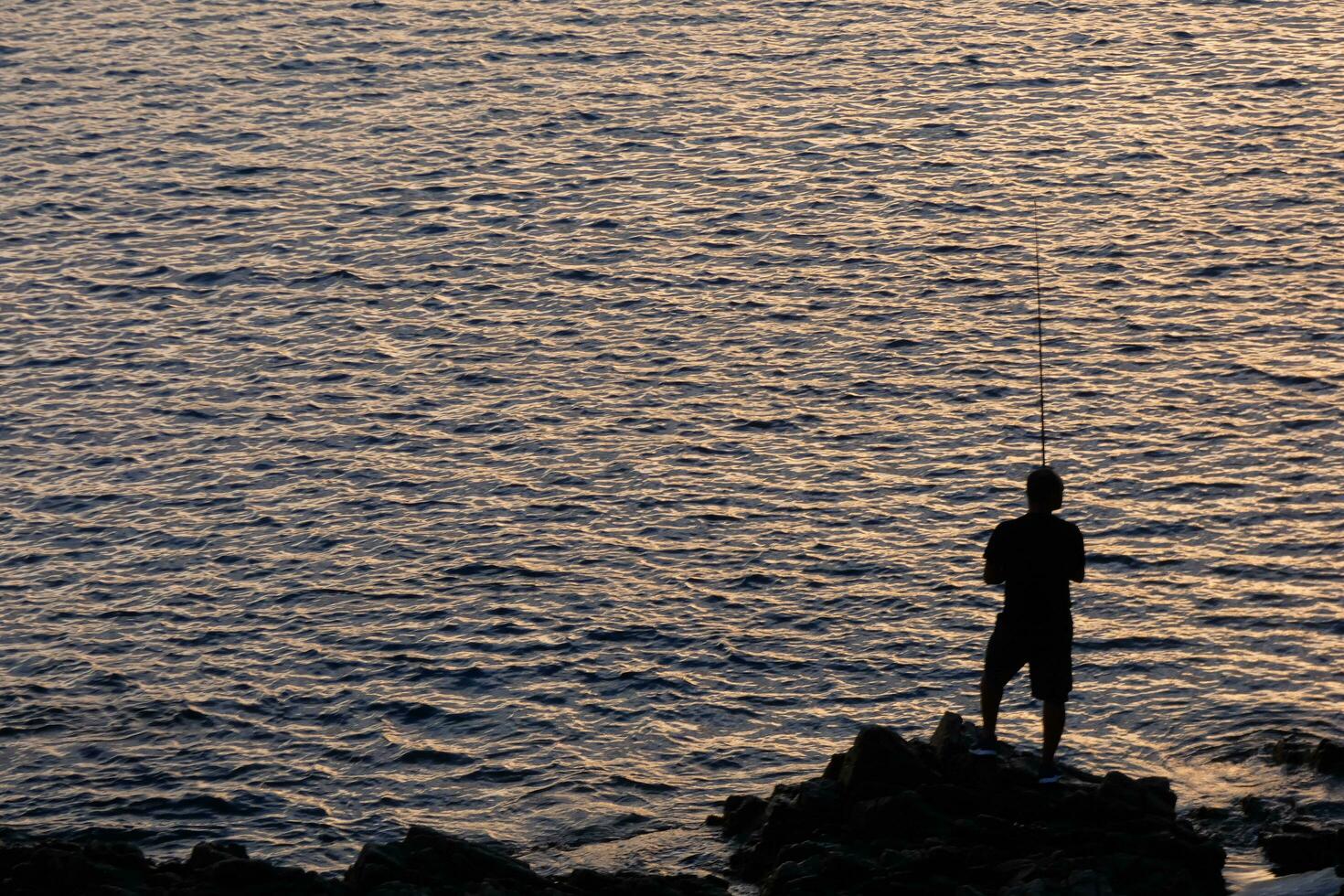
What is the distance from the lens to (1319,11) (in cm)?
3844

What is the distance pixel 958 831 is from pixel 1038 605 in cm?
175

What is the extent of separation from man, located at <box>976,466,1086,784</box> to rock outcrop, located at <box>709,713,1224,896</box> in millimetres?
369

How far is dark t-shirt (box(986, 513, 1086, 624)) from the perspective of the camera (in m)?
14.1

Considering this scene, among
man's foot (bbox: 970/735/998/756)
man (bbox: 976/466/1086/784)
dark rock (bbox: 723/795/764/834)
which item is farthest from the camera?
dark rock (bbox: 723/795/764/834)

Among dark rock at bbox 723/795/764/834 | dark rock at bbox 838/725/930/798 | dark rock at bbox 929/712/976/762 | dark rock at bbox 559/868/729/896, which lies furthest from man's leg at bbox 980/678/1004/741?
dark rock at bbox 559/868/729/896

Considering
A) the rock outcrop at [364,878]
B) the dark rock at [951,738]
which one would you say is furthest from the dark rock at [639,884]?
the dark rock at [951,738]

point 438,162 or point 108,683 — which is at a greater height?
point 438,162

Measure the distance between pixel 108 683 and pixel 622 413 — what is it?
25.8 ft

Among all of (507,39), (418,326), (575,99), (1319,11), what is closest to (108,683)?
(418,326)

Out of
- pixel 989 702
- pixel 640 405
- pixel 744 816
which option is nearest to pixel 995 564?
pixel 989 702

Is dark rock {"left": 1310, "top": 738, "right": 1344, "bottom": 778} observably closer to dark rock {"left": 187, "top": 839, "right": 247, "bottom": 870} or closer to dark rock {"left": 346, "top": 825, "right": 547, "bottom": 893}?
dark rock {"left": 346, "top": 825, "right": 547, "bottom": 893}

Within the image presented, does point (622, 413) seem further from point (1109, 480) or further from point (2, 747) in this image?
point (2, 747)

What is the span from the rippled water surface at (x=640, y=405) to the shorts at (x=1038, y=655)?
2231 millimetres

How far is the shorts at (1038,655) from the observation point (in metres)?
14.3
